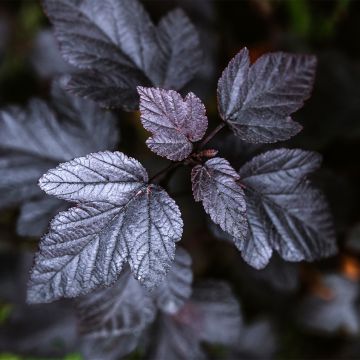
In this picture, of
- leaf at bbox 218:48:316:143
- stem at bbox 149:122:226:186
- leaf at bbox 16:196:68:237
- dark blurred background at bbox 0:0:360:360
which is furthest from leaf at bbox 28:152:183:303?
dark blurred background at bbox 0:0:360:360

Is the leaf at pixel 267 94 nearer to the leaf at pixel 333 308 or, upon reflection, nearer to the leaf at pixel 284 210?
the leaf at pixel 284 210

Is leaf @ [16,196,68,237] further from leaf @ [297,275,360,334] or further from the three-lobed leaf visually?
leaf @ [297,275,360,334]

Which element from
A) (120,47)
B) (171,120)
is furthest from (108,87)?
(171,120)

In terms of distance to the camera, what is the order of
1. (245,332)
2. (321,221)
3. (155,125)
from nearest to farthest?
(155,125) < (321,221) < (245,332)

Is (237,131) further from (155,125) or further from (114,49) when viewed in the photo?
(114,49)

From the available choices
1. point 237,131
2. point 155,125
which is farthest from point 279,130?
point 155,125

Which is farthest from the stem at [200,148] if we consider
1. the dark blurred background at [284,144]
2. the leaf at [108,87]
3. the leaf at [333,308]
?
the leaf at [333,308]
